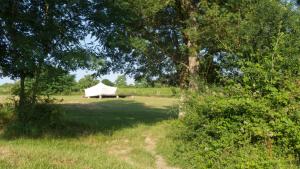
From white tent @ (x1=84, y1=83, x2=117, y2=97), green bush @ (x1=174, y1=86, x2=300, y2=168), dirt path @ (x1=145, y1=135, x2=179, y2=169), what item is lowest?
dirt path @ (x1=145, y1=135, x2=179, y2=169)

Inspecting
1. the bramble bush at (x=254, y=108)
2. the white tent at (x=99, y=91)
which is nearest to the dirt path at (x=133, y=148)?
the bramble bush at (x=254, y=108)

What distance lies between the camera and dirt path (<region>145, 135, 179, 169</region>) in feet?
37.1

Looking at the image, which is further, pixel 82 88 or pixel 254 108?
pixel 82 88

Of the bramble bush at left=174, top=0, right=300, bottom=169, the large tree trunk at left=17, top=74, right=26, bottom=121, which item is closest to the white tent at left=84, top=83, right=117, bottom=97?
the large tree trunk at left=17, top=74, right=26, bottom=121

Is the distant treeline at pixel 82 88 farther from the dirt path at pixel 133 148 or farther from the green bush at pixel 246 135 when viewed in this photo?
the green bush at pixel 246 135

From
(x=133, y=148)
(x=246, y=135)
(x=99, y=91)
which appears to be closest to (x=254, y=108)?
(x=246, y=135)

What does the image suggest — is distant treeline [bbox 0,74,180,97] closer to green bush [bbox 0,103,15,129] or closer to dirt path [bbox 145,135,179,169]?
green bush [bbox 0,103,15,129]

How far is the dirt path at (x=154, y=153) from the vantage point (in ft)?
37.1

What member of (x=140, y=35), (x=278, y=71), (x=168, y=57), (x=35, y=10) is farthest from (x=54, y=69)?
(x=278, y=71)

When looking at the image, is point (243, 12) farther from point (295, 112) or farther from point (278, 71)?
point (295, 112)

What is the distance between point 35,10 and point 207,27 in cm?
599

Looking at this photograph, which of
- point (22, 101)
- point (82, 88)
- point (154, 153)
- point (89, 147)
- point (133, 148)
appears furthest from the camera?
point (82, 88)

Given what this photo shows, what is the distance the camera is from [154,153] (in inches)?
507

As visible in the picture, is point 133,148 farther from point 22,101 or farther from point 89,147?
point 22,101
